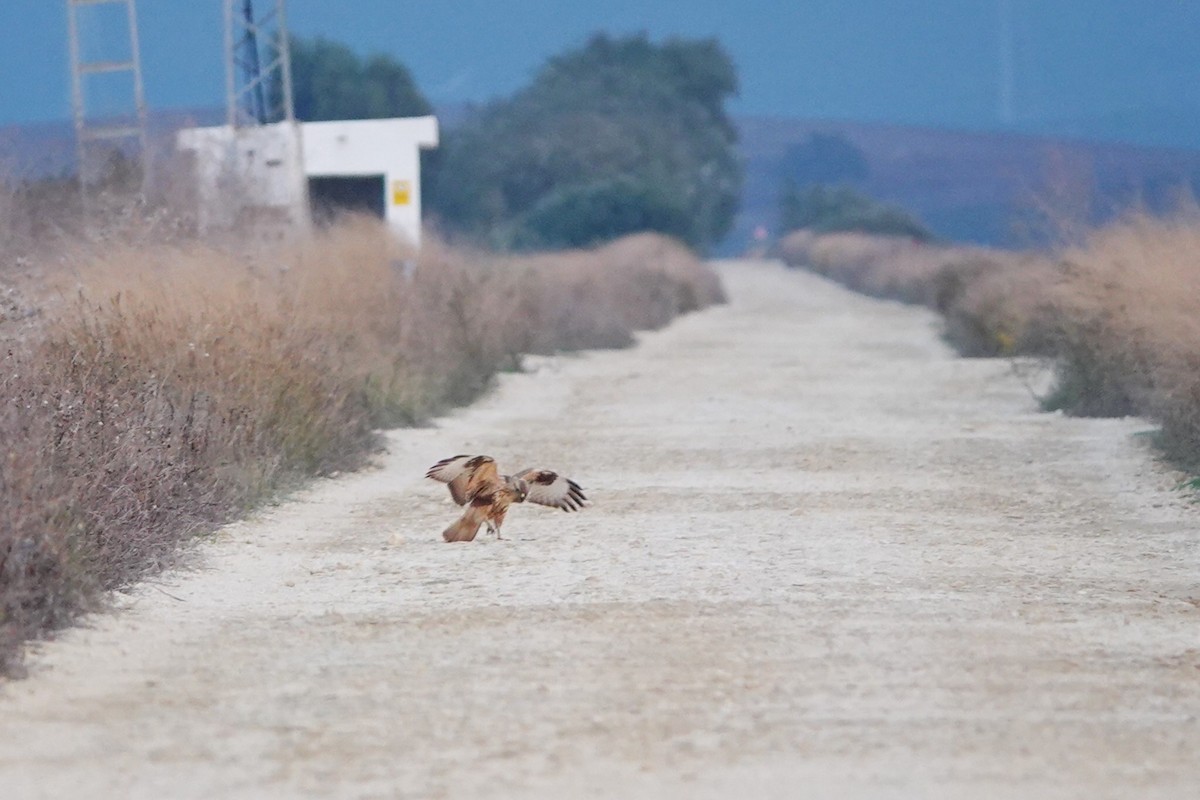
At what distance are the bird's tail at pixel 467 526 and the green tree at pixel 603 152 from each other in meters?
38.5

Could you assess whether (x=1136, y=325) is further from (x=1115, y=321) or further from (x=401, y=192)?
(x=401, y=192)

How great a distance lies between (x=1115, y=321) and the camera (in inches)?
614

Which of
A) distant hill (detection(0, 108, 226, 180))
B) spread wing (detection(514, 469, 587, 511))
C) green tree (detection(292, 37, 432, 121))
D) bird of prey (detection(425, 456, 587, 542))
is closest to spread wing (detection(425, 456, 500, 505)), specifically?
bird of prey (detection(425, 456, 587, 542))

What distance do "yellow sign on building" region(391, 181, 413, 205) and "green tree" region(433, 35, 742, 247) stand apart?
19102mm

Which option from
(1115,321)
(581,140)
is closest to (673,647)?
(1115,321)

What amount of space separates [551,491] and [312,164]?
777 inches

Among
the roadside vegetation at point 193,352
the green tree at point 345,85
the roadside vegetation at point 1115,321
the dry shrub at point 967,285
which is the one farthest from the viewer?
the green tree at point 345,85

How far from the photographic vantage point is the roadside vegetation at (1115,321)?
41.4ft

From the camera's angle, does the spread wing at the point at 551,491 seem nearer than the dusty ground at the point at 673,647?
No

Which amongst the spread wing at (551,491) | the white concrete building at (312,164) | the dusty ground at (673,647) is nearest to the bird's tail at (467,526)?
→ the dusty ground at (673,647)

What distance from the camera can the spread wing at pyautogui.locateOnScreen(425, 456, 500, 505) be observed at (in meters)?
9.55

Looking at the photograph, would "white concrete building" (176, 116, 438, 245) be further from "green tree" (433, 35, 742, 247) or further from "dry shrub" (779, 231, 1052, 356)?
"green tree" (433, 35, 742, 247)

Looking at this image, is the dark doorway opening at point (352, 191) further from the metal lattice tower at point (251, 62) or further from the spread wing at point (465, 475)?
the spread wing at point (465, 475)

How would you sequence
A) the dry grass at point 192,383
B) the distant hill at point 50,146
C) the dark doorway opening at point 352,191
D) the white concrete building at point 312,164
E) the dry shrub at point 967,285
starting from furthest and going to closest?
the dark doorway opening at point 352,191
the white concrete building at point 312,164
the dry shrub at point 967,285
the distant hill at point 50,146
the dry grass at point 192,383
